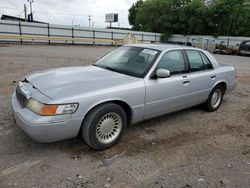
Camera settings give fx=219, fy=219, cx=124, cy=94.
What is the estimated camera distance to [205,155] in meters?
3.24

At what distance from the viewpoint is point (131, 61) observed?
393 cm

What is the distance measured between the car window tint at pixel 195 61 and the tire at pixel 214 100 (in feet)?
2.39

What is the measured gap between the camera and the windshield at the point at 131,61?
367cm

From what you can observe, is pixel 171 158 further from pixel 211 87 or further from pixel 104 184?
pixel 211 87

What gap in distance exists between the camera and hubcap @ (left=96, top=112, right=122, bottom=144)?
313 cm

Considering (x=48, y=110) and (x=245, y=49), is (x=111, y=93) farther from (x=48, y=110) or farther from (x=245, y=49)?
(x=245, y=49)

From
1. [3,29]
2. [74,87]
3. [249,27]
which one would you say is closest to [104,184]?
[74,87]

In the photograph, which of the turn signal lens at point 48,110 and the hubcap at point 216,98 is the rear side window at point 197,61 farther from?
the turn signal lens at point 48,110

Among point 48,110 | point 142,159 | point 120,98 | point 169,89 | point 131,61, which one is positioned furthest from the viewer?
point 131,61

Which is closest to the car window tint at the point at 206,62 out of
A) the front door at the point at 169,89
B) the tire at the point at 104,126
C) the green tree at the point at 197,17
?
the front door at the point at 169,89

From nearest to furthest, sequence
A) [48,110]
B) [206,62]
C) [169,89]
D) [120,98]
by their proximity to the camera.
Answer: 1. [48,110]
2. [120,98]
3. [169,89]
4. [206,62]

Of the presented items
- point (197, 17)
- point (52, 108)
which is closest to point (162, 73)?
point (52, 108)

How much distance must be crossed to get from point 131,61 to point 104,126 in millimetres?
1366

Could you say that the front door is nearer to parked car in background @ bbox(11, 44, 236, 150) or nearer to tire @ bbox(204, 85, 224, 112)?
parked car in background @ bbox(11, 44, 236, 150)
